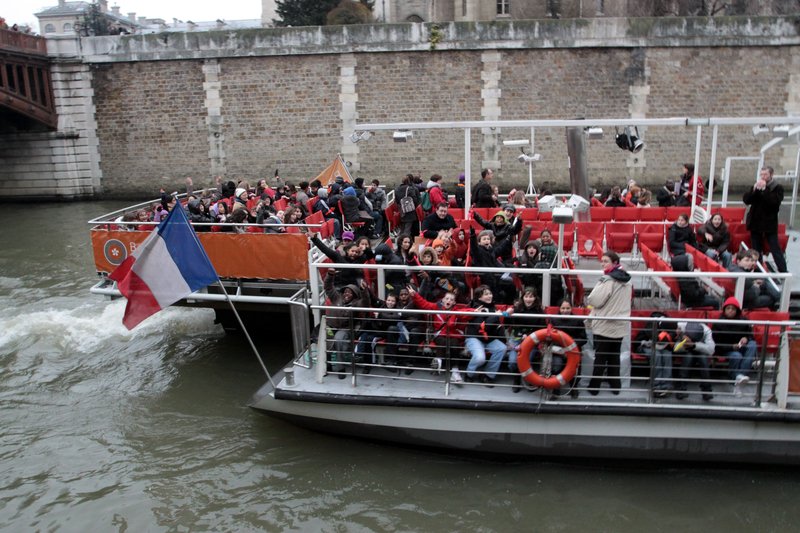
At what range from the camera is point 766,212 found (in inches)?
311

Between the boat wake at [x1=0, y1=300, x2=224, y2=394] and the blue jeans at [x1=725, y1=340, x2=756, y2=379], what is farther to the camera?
the boat wake at [x1=0, y1=300, x2=224, y2=394]

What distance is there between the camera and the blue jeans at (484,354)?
6.38 meters

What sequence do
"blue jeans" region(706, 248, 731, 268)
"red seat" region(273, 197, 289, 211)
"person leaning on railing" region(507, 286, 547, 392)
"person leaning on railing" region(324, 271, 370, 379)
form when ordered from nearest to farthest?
"person leaning on railing" region(507, 286, 547, 392), "person leaning on railing" region(324, 271, 370, 379), "blue jeans" region(706, 248, 731, 268), "red seat" region(273, 197, 289, 211)

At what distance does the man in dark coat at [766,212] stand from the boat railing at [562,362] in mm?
2192

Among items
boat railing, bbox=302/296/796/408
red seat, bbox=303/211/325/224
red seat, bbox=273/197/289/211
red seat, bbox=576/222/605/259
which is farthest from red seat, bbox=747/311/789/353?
red seat, bbox=273/197/289/211

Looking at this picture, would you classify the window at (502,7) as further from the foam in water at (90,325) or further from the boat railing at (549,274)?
the boat railing at (549,274)

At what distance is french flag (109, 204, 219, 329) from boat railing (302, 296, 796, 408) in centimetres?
128

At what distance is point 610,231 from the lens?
9.01 m

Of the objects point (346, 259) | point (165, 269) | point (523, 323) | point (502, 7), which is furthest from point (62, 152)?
point (523, 323)

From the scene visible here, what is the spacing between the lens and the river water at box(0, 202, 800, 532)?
6098 mm

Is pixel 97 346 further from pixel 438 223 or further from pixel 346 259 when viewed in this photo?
pixel 438 223

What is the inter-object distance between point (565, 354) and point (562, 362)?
0.39 feet

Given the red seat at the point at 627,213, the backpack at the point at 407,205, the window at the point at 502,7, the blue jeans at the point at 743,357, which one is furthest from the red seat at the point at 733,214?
the window at the point at 502,7

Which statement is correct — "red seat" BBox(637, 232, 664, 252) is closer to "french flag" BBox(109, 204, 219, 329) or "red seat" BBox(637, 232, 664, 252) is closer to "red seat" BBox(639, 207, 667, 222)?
"red seat" BBox(639, 207, 667, 222)
